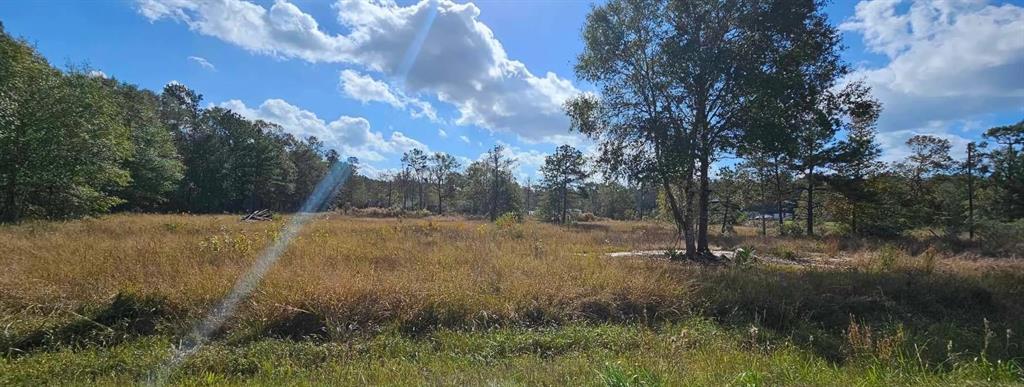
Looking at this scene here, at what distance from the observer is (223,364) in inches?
176

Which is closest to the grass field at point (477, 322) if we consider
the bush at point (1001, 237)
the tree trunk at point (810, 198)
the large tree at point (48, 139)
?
the large tree at point (48, 139)

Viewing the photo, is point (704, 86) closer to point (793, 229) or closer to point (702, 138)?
point (702, 138)

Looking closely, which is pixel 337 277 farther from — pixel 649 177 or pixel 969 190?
pixel 969 190

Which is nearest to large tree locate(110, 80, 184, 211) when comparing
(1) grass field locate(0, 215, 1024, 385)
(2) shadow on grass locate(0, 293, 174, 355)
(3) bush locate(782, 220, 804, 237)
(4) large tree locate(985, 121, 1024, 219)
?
(1) grass field locate(0, 215, 1024, 385)

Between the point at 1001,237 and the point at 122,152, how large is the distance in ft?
149

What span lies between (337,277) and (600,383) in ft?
14.9

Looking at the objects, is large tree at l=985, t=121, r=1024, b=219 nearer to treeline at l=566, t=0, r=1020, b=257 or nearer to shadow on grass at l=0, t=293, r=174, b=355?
treeline at l=566, t=0, r=1020, b=257

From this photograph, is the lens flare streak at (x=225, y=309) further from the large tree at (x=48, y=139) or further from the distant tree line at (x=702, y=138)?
the large tree at (x=48, y=139)

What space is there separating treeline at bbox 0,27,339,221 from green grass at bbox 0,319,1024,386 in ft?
58.7

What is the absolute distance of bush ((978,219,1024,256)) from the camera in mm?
18266

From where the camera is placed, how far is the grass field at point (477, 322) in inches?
165

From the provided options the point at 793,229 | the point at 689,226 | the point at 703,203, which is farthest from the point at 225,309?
the point at 793,229

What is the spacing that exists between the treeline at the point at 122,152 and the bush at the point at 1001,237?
39.0 metres

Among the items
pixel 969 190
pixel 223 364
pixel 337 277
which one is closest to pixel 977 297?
pixel 337 277
